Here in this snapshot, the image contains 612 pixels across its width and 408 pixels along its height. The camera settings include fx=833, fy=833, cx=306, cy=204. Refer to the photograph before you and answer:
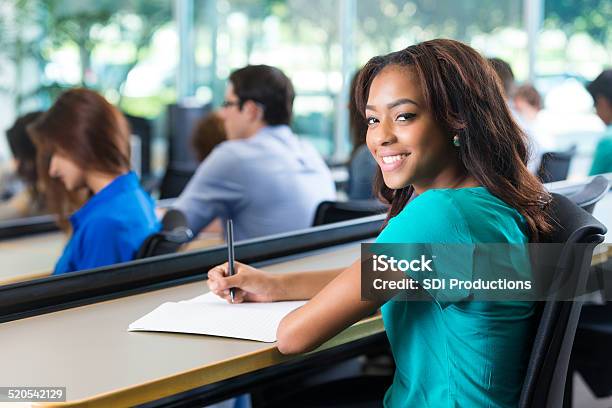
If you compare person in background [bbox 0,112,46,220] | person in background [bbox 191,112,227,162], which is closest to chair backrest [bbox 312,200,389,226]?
person in background [bbox 191,112,227,162]

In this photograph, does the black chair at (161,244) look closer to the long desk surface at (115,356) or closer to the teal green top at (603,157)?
the long desk surface at (115,356)

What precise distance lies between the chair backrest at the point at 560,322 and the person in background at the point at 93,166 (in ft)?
4.35

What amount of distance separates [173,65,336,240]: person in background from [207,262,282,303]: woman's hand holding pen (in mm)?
1391

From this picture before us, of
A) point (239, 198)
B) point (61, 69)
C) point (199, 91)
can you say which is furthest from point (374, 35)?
point (239, 198)

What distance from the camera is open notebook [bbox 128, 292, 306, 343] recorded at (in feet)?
4.95

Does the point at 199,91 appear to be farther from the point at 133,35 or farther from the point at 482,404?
the point at 482,404

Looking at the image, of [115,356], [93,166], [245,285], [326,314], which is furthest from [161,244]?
[326,314]

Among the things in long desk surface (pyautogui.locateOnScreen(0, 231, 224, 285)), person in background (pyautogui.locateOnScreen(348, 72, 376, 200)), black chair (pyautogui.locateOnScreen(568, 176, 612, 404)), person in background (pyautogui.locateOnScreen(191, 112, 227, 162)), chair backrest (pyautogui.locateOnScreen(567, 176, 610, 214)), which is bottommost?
black chair (pyautogui.locateOnScreen(568, 176, 612, 404))

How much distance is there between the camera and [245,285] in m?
1.70

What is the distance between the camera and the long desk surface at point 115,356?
1271 millimetres

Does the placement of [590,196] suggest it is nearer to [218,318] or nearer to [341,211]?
[218,318]

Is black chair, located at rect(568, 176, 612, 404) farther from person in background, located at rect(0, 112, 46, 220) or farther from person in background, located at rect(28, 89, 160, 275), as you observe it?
person in background, located at rect(0, 112, 46, 220)

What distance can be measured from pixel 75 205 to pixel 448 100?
1661 mm

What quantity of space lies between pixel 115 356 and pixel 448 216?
1.97 ft
